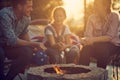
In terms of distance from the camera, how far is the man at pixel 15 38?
244 inches

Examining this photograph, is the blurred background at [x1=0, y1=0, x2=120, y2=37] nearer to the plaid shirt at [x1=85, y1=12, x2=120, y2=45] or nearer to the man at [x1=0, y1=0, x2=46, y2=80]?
the plaid shirt at [x1=85, y1=12, x2=120, y2=45]

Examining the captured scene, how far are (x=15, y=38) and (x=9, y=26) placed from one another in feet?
0.71

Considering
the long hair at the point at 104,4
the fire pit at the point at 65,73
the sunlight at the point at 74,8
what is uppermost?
the long hair at the point at 104,4

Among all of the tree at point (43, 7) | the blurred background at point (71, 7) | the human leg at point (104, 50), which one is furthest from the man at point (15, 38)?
the tree at point (43, 7)

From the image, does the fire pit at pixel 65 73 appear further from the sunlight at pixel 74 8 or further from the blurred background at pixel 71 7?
the sunlight at pixel 74 8

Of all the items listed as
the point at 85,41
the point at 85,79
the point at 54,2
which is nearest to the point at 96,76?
the point at 85,79

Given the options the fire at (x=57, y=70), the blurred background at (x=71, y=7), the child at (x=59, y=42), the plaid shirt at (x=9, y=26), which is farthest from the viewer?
the blurred background at (x=71, y=7)

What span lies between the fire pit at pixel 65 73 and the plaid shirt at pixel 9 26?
1.03 metres

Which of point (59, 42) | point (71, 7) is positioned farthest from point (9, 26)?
point (71, 7)

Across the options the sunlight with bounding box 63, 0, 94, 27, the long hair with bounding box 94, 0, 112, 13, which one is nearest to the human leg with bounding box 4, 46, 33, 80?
the long hair with bounding box 94, 0, 112, 13

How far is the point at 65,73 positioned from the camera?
17.4 ft

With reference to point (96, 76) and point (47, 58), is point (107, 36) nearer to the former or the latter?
point (47, 58)

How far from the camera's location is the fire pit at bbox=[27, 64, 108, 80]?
481cm

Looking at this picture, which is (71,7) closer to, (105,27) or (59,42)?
(59,42)
